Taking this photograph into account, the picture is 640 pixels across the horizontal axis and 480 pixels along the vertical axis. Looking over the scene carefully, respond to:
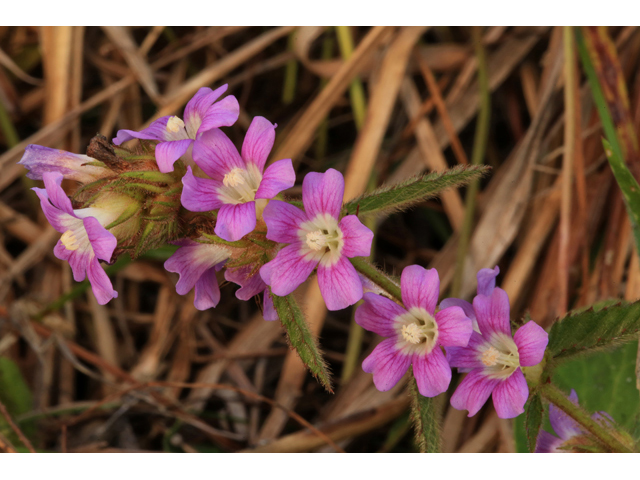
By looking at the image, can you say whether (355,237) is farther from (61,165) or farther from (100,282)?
(61,165)

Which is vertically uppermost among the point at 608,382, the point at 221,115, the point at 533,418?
the point at 221,115

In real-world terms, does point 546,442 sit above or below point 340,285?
below

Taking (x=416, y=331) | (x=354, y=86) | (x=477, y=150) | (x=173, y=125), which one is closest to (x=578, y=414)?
(x=416, y=331)

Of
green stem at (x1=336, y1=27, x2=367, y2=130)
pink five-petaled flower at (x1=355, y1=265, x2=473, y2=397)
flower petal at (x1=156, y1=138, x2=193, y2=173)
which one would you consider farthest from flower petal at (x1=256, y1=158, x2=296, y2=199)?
green stem at (x1=336, y1=27, x2=367, y2=130)

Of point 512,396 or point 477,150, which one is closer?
point 512,396

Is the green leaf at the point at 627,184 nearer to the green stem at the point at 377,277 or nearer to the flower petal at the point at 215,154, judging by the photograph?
the green stem at the point at 377,277

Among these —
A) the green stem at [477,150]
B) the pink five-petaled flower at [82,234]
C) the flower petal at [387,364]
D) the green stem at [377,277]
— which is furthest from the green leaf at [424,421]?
the green stem at [477,150]

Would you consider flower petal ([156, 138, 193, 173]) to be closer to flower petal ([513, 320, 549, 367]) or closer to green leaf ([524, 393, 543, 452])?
flower petal ([513, 320, 549, 367])
